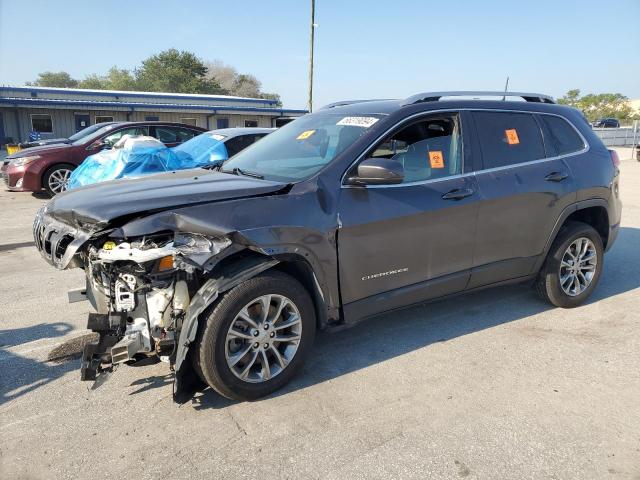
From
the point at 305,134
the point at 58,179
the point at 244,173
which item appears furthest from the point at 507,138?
the point at 58,179

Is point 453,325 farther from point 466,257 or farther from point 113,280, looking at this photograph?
point 113,280

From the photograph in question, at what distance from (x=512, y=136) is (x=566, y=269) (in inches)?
54.8

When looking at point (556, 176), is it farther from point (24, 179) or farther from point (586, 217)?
point (24, 179)

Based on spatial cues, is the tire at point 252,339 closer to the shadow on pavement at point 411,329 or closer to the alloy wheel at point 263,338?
the alloy wheel at point 263,338

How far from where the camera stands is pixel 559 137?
4.52m

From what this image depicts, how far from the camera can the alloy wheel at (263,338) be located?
118 inches

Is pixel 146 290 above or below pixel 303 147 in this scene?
below

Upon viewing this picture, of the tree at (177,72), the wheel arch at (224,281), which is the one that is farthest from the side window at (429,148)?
the tree at (177,72)

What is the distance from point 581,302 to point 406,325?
1.81m

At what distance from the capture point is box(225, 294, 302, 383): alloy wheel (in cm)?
300

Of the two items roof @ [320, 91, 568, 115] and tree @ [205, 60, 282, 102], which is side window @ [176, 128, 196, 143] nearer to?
roof @ [320, 91, 568, 115]

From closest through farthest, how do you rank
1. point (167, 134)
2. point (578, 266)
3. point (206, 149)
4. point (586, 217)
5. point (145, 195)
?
point (145, 195) → point (578, 266) → point (586, 217) → point (206, 149) → point (167, 134)

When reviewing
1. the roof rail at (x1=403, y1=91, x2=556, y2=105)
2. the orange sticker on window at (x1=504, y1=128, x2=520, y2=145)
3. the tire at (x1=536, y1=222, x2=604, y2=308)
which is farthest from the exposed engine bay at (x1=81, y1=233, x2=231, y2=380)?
the tire at (x1=536, y1=222, x2=604, y2=308)

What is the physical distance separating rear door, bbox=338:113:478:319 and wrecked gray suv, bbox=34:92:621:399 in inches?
0.4
